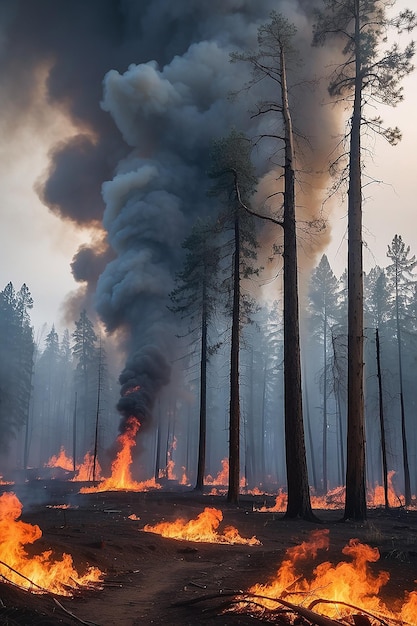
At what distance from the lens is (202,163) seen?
3481cm

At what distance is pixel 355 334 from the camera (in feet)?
44.4

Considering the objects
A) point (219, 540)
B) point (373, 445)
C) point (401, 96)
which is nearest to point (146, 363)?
point (219, 540)

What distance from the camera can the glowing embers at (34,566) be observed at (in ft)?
17.4

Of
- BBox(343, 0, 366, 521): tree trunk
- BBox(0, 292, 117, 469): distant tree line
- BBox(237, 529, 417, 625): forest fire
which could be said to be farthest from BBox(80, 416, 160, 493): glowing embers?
BBox(237, 529, 417, 625): forest fire

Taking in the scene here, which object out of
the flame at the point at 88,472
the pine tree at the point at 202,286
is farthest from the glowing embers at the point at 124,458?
the flame at the point at 88,472

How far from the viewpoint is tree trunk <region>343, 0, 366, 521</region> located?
42.4ft

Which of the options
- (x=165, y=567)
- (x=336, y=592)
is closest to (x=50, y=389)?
(x=165, y=567)

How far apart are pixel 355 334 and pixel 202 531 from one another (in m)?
6.98

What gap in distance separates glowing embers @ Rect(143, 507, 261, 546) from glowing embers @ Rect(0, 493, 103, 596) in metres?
4.80

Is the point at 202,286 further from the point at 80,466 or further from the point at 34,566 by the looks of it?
the point at 80,466

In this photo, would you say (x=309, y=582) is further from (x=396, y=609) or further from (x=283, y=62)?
(x=283, y=62)

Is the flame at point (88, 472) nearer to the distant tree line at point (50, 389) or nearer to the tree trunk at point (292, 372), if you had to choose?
the distant tree line at point (50, 389)

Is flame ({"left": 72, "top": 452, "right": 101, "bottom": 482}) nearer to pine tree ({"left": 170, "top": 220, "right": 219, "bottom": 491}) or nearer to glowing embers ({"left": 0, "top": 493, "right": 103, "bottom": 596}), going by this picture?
pine tree ({"left": 170, "top": 220, "right": 219, "bottom": 491})

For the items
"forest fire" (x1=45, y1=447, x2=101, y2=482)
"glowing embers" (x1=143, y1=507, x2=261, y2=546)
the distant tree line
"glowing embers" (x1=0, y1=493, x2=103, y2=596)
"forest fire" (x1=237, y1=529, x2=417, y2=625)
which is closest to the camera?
"forest fire" (x1=237, y1=529, x2=417, y2=625)
